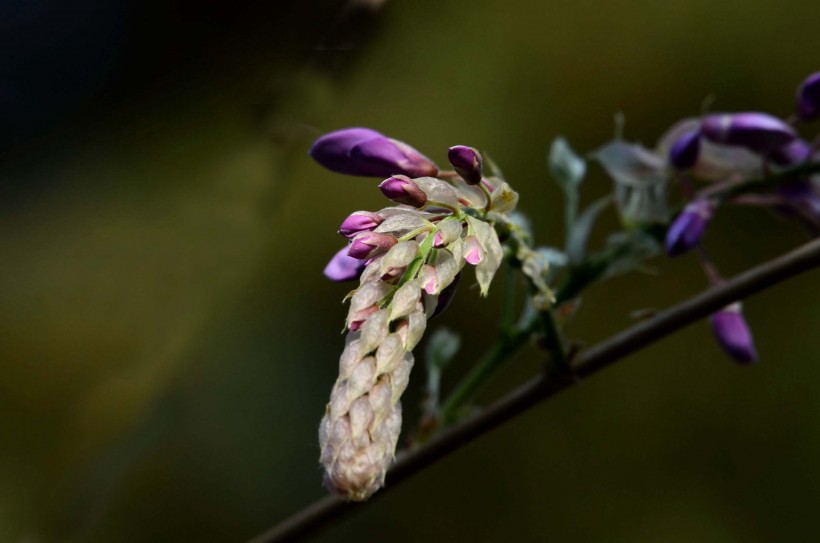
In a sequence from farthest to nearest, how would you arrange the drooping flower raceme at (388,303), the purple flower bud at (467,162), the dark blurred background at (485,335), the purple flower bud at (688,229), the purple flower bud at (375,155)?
the dark blurred background at (485,335)
the purple flower bud at (688,229)
the purple flower bud at (375,155)
the purple flower bud at (467,162)
the drooping flower raceme at (388,303)

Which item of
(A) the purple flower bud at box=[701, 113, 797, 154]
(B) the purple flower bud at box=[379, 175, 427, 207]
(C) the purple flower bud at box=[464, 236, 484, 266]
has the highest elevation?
(B) the purple flower bud at box=[379, 175, 427, 207]

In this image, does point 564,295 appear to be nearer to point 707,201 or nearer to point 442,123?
point 707,201

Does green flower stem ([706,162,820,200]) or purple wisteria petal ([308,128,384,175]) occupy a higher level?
purple wisteria petal ([308,128,384,175])

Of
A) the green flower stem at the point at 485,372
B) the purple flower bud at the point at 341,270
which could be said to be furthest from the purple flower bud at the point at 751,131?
the purple flower bud at the point at 341,270

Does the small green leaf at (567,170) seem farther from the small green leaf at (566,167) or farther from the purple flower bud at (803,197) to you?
the purple flower bud at (803,197)

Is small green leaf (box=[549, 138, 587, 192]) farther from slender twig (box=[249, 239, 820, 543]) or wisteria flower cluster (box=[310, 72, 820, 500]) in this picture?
slender twig (box=[249, 239, 820, 543])

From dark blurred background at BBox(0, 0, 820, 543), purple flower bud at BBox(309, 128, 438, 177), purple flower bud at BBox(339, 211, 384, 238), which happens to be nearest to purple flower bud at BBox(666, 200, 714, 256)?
purple flower bud at BBox(309, 128, 438, 177)

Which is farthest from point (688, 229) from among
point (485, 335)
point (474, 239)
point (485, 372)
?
point (485, 335)

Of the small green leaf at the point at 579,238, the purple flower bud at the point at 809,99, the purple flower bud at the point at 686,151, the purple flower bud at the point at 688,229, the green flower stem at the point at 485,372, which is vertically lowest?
the green flower stem at the point at 485,372
